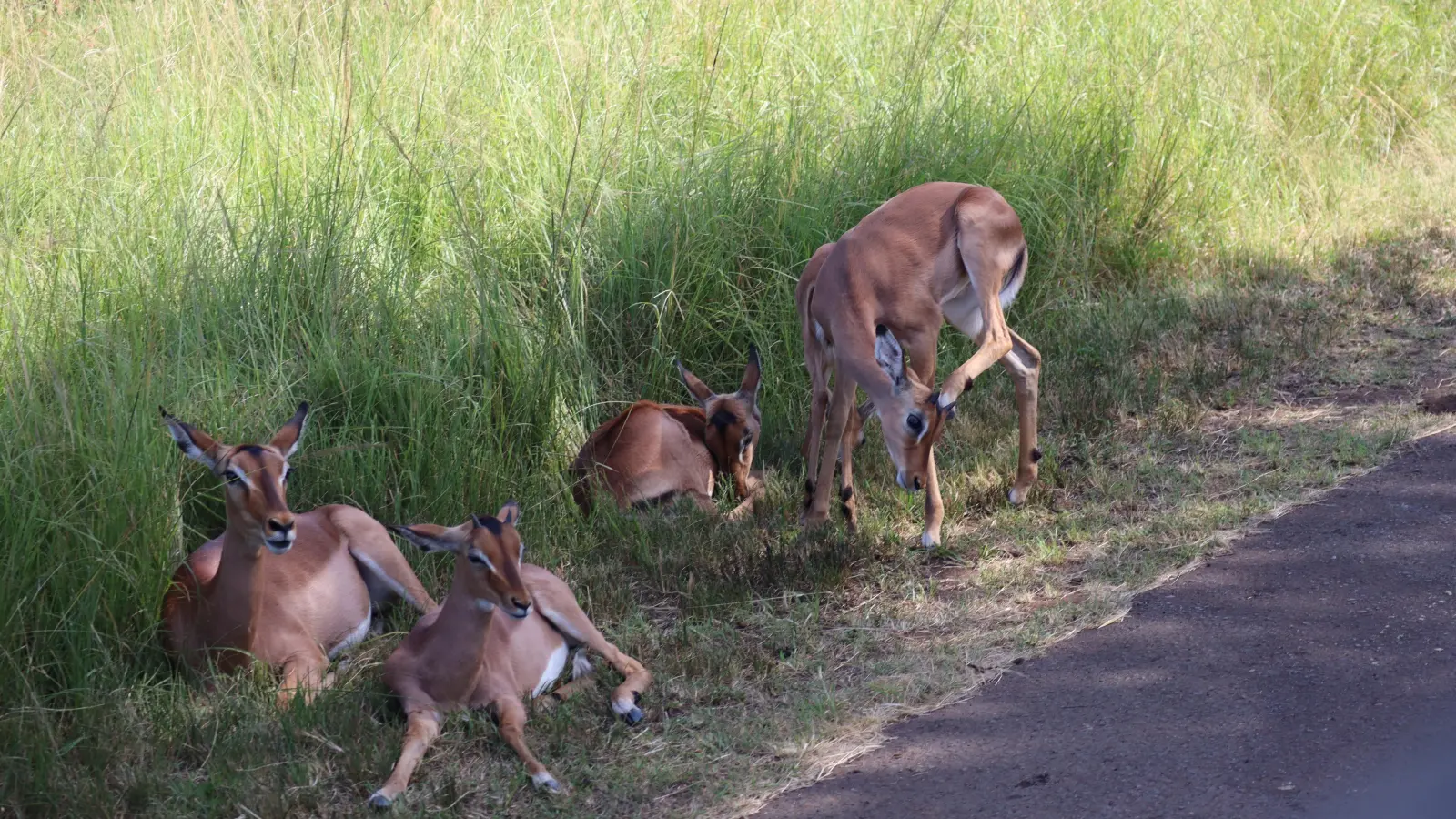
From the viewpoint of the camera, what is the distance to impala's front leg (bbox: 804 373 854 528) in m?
6.49

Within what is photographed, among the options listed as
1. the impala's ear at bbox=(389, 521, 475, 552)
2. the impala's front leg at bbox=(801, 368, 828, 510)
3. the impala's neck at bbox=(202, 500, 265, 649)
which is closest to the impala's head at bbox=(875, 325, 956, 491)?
the impala's front leg at bbox=(801, 368, 828, 510)

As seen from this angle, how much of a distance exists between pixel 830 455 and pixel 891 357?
0.69 metres

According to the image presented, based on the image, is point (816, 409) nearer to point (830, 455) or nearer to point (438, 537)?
point (830, 455)

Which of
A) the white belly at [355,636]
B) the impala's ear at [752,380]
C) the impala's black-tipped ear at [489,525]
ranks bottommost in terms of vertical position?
the white belly at [355,636]

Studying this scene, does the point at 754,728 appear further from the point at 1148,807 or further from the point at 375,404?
the point at 375,404

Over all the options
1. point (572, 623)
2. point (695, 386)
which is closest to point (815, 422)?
point (695, 386)

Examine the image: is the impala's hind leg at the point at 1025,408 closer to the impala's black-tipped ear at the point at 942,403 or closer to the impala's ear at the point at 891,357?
the impala's black-tipped ear at the point at 942,403

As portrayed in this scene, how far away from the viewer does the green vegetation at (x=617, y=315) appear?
4.88 meters

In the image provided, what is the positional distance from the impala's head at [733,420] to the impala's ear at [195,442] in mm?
2586

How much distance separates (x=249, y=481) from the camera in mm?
4770

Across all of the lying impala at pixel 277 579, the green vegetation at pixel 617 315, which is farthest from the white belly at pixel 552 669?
the lying impala at pixel 277 579

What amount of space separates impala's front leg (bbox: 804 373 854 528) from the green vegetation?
0.54 feet

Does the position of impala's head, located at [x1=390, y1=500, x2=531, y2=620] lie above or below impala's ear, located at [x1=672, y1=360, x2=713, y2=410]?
above

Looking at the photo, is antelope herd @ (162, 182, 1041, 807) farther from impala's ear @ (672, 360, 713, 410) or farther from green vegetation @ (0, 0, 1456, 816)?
green vegetation @ (0, 0, 1456, 816)
